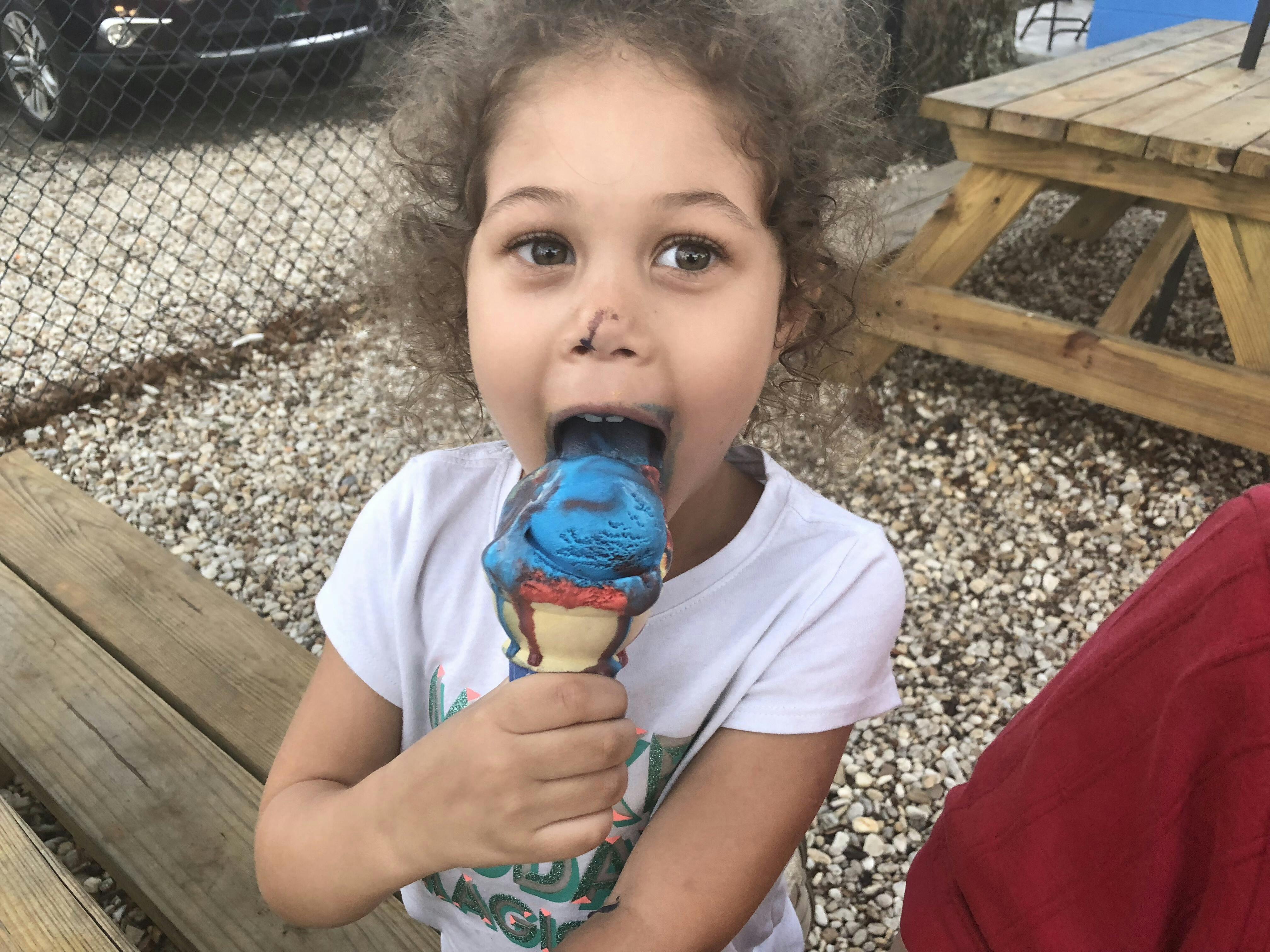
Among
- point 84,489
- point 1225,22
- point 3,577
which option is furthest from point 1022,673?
point 1225,22

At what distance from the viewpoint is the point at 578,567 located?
79cm

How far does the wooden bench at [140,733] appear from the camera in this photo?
4.93ft

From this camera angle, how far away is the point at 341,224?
5320 mm

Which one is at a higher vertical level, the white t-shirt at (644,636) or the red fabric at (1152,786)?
the red fabric at (1152,786)

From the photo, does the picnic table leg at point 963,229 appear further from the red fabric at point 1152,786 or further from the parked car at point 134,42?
the parked car at point 134,42

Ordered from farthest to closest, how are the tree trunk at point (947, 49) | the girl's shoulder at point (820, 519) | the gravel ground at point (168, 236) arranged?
the tree trunk at point (947, 49)
the gravel ground at point (168, 236)
the girl's shoulder at point (820, 519)

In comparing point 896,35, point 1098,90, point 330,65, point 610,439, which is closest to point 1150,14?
point 896,35

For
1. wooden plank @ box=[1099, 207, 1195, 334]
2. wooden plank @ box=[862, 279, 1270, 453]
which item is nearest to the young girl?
wooden plank @ box=[862, 279, 1270, 453]

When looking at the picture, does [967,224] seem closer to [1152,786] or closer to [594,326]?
[594,326]

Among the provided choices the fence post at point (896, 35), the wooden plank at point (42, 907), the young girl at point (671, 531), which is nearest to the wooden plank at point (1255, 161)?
the fence post at point (896, 35)

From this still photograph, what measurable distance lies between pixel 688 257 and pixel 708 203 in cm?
6

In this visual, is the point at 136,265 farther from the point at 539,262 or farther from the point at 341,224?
the point at 539,262

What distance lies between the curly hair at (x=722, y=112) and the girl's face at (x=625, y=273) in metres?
0.08

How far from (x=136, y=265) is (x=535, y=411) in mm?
5054
